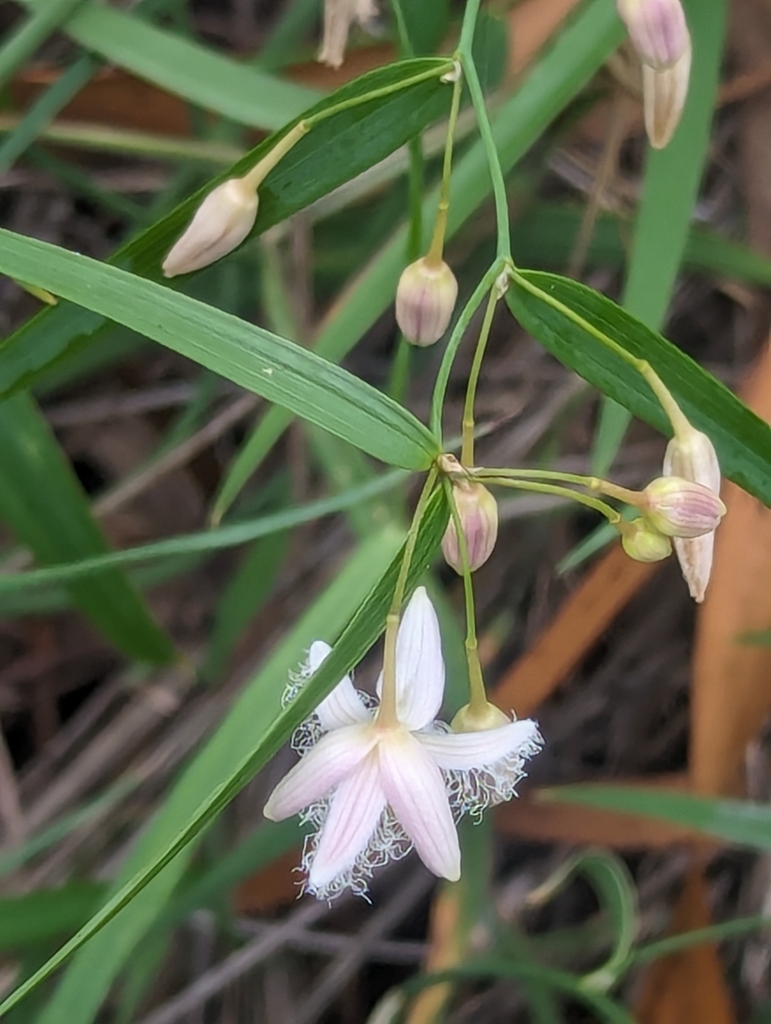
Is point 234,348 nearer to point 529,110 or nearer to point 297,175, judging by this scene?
point 297,175

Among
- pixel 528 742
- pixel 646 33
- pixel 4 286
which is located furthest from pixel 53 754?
pixel 646 33

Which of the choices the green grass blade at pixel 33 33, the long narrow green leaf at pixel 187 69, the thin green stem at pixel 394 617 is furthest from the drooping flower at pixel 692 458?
the green grass blade at pixel 33 33

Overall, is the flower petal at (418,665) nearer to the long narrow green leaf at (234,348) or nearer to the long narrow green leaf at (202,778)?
the long narrow green leaf at (234,348)

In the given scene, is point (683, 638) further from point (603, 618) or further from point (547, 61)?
point (547, 61)

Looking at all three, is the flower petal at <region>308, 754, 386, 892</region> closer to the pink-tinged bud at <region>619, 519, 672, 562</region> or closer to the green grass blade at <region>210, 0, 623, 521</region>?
the pink-tinged bud at <region>619, 519, 672, 562</region>

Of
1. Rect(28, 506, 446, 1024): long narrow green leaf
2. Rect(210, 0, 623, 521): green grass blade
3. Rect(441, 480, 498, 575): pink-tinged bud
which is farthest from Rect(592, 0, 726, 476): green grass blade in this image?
Rect(441, 480, 498, 575): pink-tinged bud

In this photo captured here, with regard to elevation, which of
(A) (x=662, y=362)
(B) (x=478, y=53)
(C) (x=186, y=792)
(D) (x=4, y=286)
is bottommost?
(A) (x=662, y=362)

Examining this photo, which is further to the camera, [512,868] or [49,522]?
[512,868]
